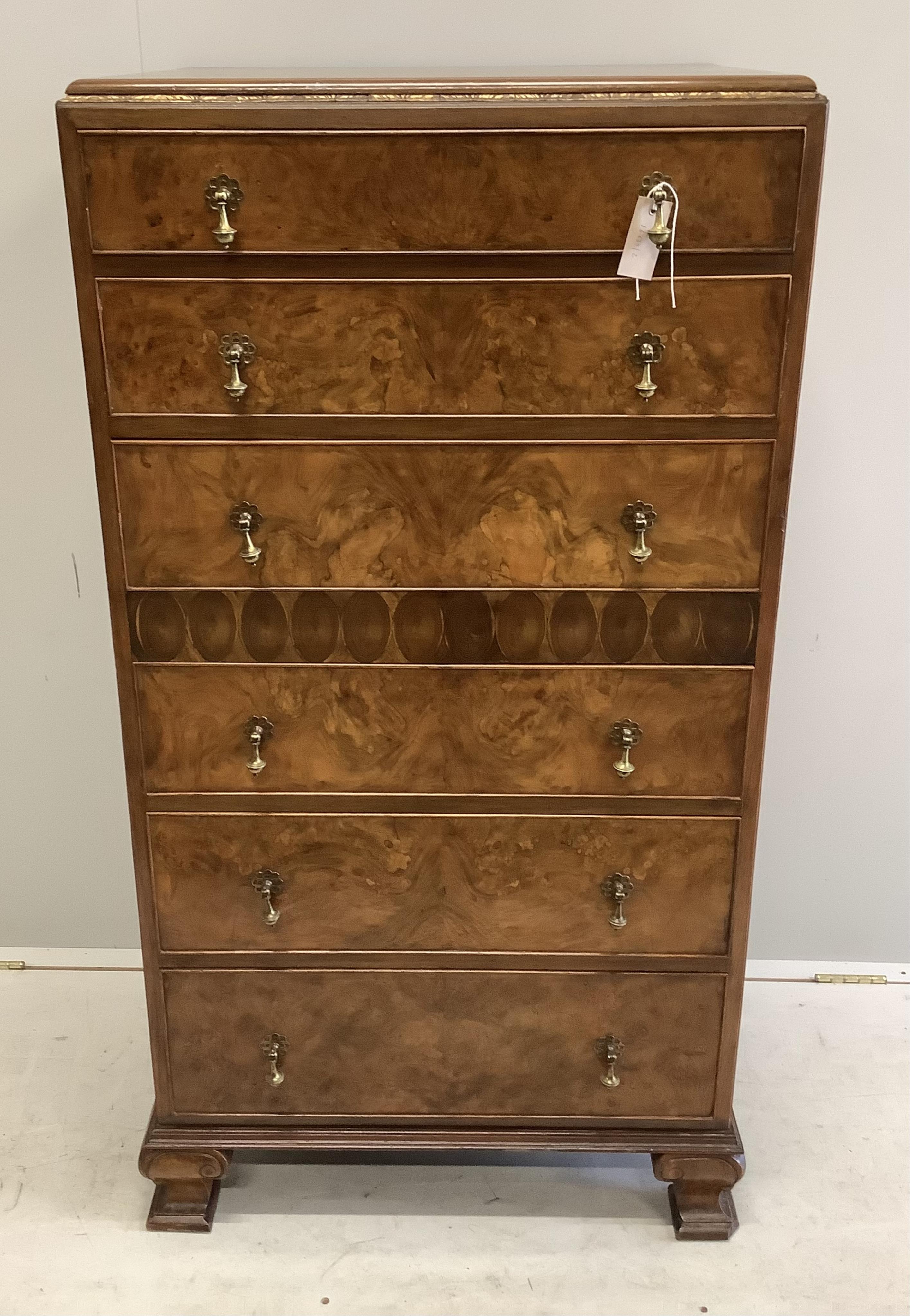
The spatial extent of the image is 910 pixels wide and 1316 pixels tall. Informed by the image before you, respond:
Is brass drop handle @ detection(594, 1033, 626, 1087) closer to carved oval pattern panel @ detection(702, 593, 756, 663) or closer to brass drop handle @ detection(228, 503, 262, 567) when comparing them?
carved oval pattern panel @ detection(702, 593, 756, 663)

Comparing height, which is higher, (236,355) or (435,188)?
(435,188)

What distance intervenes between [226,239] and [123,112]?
0.57 feet

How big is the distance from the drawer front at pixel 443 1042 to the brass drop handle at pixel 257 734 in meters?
0.35

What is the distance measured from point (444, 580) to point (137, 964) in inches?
53.5

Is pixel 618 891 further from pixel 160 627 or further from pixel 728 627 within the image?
pixel 160 627

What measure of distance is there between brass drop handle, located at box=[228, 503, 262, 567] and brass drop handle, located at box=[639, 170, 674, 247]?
0.59 m

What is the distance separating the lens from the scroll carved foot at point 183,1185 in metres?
1.88

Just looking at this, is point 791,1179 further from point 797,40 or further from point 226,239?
point 797,40

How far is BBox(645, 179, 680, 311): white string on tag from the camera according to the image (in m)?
1.39

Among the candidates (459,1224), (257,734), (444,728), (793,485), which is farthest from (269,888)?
(793,485)

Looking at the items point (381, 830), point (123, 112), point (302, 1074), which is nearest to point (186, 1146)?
point (302, 1074)

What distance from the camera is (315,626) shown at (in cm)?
160

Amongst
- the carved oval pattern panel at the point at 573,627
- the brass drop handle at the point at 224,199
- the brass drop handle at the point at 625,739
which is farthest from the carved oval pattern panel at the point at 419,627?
the brass drop handle at the point at 224,199

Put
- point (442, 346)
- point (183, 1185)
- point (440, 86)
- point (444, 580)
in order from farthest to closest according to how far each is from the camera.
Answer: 1. point (183, 1185)
2. point (444, 580)
3. point (442, 346)
4. point (440, 86)
